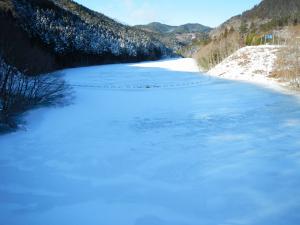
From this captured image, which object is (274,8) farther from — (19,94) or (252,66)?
(19,94)

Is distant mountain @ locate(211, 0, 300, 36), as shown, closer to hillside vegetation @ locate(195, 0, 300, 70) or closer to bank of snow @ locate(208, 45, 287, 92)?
hillside vegetation @ locate(195, 0, 300, 70)

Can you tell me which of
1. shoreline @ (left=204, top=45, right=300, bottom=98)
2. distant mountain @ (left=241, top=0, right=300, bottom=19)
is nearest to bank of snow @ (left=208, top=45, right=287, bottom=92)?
shoreline @ (left=204, top=45, right=300, bottom=98)

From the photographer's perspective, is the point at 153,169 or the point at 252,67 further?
the point at 252,67

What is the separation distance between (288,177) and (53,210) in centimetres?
532

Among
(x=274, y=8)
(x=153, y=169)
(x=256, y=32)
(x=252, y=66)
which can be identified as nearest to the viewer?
(x=153, y=169)

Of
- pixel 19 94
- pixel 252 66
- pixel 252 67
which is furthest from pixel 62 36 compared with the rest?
pixel 19 94

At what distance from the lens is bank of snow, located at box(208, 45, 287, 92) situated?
30.6m

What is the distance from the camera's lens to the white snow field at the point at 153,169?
647cm

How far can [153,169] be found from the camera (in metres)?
8.77

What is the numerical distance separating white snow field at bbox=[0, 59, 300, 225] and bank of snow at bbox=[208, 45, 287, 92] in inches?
618

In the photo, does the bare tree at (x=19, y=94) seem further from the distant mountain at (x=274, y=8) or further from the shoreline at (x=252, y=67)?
the distant mountain at (x=274, y=8)

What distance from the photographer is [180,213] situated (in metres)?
6.48

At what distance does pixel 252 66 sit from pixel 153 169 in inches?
1098

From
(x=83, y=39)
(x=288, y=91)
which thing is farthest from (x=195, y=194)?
(x=83, y=39)
